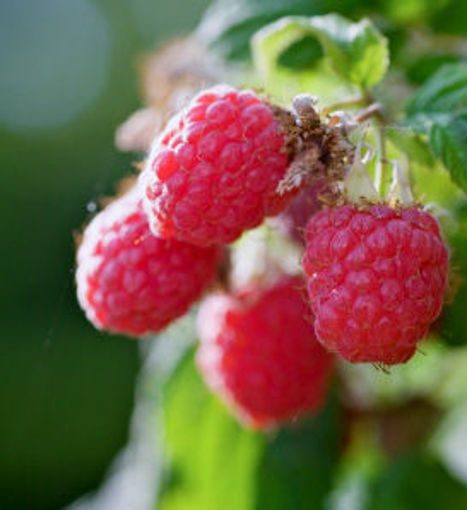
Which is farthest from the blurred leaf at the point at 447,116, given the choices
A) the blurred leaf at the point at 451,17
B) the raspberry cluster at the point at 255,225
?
the blurred leaf at the point at 451,17

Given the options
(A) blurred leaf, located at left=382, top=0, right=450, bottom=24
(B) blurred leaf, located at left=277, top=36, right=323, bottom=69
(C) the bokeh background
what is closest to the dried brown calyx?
(C) the bokeh background

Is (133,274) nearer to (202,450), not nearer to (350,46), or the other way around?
(350,46)

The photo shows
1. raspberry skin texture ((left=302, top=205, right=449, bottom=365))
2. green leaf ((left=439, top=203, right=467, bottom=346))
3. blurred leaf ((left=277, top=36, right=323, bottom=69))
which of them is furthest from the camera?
blurred leaf ((left=277, top=36, right=323, bottom=69))

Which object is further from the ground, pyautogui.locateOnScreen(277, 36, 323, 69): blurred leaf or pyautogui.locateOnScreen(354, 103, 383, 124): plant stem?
pyautogui.locateOnScreen(354, 103, 383, 124): plant stem

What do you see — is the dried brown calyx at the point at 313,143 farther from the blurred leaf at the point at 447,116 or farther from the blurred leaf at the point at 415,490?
the blurred leaf at the point at 415,490

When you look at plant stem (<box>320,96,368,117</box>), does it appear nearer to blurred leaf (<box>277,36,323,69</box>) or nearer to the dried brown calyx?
the dried brown calyx

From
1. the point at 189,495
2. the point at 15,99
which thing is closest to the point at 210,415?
the point at 189,495

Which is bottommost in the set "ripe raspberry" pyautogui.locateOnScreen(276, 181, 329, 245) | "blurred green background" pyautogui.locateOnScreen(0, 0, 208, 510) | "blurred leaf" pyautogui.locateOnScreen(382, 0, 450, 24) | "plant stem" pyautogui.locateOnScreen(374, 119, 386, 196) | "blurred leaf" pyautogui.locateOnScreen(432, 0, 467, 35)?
"blurred green background" pyautogui.locateOnScreen(0, 0, 208, 510)

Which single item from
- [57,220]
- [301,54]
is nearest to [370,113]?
[301,54]
